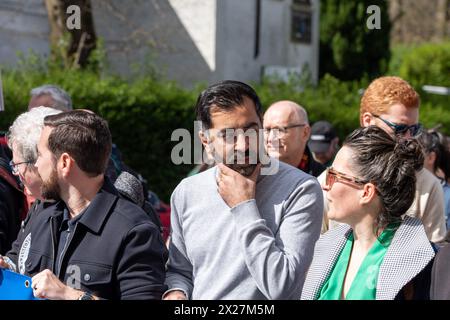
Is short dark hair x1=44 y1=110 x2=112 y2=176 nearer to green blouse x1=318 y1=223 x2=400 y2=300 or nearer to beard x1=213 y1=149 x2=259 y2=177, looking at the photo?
beard x1=213 y1=149 x2=259 y2=177

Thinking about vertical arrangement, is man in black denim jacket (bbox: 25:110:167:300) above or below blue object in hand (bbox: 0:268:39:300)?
above

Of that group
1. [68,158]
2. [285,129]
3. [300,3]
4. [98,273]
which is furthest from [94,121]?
[300,3]

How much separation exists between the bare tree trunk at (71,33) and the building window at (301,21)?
8.70 metres

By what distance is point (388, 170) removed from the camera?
367cm

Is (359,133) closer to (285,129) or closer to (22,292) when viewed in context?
(22,292)

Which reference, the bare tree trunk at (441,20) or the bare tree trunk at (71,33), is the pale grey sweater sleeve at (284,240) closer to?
the bare tree trunk at (71,33)

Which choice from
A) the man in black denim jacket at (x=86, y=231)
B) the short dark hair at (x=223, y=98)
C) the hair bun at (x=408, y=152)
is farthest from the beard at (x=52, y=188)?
the hair bun at (x=408, y=152)

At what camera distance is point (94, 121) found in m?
3.99

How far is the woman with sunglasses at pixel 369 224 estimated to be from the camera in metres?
3.54

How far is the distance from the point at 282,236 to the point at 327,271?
253 mm

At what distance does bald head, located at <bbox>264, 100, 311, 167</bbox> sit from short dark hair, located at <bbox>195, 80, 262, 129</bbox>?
80.8 inches

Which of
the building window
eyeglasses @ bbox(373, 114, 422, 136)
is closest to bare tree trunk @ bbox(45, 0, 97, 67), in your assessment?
the building window

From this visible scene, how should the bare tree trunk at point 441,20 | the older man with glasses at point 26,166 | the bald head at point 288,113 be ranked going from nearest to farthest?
the older man with glasses at point 26,166 → the bald head at point 288,113 → the bare tree trunk at point 441,20

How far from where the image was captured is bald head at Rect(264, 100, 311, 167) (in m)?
5.93
